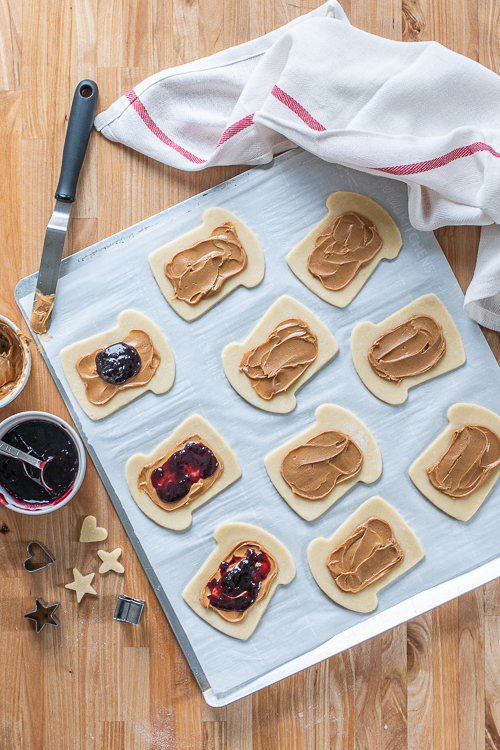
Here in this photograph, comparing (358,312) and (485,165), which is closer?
(485,165)

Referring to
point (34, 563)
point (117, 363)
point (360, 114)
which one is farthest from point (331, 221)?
point (34, 563)

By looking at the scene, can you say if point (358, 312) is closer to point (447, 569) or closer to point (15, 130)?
point (447, 569)

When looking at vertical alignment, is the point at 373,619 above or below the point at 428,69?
below

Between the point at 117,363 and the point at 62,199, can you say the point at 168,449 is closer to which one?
the point at 117,363

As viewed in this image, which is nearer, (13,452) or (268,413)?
(13,452)

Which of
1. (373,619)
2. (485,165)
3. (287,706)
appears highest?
(485,165)

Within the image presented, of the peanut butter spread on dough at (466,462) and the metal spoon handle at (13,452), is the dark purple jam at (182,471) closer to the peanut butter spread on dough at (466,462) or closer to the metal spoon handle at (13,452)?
the metal spoon handle at (13,452)

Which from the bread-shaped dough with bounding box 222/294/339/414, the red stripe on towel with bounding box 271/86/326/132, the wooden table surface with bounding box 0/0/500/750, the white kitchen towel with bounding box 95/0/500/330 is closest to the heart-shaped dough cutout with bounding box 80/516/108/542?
the wooden table surface with bounding box 0/0/500/750

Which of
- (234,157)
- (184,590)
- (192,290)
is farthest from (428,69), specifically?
(184,590)
